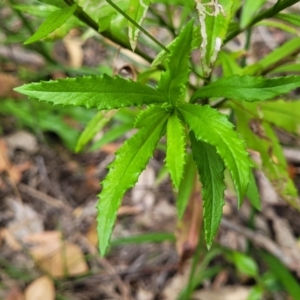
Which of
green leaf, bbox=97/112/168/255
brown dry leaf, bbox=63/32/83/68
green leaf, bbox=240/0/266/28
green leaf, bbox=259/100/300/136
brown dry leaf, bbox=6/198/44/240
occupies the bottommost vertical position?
brown dry leaf, bbox=6/198/44/240

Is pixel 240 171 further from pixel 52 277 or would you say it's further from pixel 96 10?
pixel 52 277

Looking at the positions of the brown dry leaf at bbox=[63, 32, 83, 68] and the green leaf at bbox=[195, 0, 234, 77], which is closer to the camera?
the green leaf at bbox=[195, 0, 234, 77]

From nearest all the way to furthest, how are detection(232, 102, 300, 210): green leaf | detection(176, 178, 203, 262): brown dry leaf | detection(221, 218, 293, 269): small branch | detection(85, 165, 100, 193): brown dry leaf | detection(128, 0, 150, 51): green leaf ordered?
1. detection(128, 0, 150, 51): green leaf
2. detection(232, 102, 300, 210): green leaf
3. detection(176, 178, 203, 262): brown dry leaf
4. detection(221, 218, 293, 269): small branch
5. detection(85, 165, 100, 193): brown dry leaf

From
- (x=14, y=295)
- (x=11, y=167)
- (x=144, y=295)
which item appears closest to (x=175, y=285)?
(x=144, y=295)

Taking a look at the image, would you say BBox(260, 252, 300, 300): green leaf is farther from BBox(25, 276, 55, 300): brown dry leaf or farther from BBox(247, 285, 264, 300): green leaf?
BBox(25, 276, 55, 300): brown dry leaf

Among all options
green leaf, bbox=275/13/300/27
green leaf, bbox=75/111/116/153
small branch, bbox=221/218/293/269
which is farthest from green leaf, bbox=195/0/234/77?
small branch, bbox=221/218/293/269

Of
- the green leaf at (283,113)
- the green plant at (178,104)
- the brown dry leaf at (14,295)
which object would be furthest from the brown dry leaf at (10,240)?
the green plant at (178,104)

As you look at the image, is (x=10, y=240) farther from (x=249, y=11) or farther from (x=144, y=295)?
(x=249, y=11)
